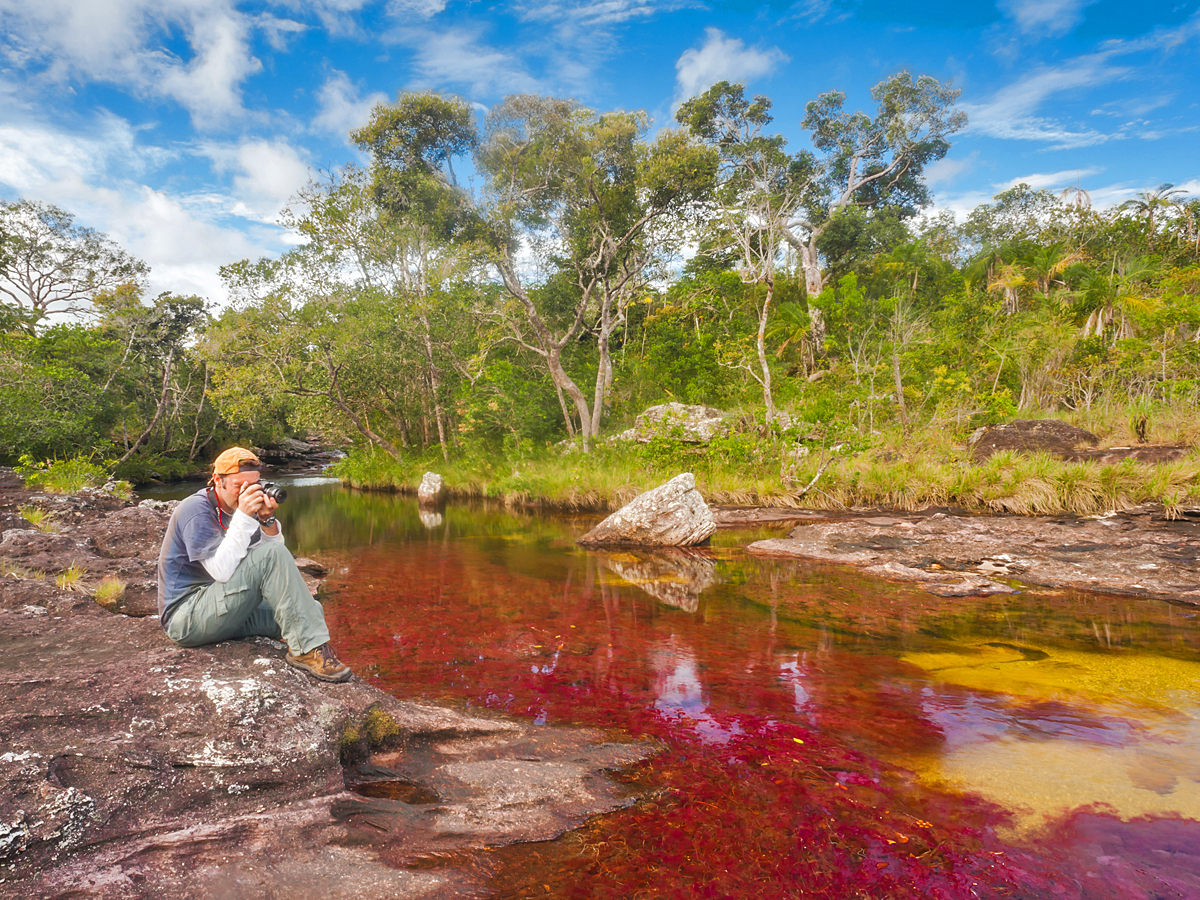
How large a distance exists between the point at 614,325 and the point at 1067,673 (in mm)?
16885

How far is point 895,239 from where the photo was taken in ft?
93.2

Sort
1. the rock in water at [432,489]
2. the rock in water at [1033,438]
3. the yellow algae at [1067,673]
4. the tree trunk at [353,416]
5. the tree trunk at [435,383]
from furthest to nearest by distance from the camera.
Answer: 1. the tree trunk at [353,416]
2. the tree trunk at [435,383]
3. the rock in water at [432,489]
4. the rock in water at [1033,438]
5. the yellow algae at [1067,673]

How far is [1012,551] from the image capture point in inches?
352

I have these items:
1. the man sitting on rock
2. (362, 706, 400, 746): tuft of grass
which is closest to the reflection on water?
(362, 706, 400, 746): tuft of grass

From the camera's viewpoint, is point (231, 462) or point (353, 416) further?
point (353, 416)

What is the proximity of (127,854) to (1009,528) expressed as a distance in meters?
12.1

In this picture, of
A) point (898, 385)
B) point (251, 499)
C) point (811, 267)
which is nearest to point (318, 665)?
point (251, 499)

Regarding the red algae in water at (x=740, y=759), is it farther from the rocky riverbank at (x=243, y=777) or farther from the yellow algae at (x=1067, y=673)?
the yellow algae at (x=1067, y=673)

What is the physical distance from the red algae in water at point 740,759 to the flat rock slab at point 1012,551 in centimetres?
315

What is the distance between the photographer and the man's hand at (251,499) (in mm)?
Answer: 3447

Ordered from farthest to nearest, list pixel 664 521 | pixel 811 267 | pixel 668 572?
pixel 811 267 → pixel 664 521 → pixel 668 572

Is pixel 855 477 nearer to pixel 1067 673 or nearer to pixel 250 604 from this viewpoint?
pixel 1067 673

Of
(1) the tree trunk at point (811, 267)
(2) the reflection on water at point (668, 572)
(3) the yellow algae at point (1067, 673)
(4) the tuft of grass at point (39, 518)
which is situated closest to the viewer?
(3) the yellow algae at point (1067, 673)

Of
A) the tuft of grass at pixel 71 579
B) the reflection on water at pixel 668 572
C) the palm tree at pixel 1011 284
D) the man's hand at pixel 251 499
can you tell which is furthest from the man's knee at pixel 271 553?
the palm tree at pixel 1011 284
